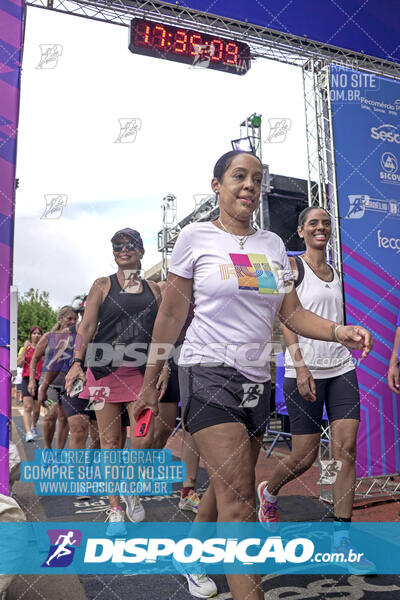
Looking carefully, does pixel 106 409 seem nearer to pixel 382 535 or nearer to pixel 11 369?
pixel 11 369

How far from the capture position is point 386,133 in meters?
5.09

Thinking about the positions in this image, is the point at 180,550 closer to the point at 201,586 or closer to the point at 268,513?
the point at 201,586

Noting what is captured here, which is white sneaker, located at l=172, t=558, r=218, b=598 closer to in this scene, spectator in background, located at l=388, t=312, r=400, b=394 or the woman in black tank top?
the woman in black tank top

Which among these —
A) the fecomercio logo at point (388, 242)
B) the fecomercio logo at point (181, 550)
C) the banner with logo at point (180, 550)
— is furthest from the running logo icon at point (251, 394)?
the fecomercio logo at point (388, 242)

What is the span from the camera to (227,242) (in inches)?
83.6

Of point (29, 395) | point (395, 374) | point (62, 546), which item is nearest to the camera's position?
point (62, 546)

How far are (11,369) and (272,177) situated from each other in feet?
24.8

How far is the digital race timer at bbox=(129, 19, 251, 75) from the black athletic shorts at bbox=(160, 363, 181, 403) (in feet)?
11.4

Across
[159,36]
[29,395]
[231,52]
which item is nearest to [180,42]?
[159,36]

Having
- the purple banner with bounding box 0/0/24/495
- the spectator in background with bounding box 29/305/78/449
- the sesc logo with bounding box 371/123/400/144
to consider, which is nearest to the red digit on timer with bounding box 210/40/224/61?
the sesc logo with bounding box 371/123/400/144

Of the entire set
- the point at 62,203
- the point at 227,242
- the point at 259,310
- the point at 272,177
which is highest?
the point at 272,177

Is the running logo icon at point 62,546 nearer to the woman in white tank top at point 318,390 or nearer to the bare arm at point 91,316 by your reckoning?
the bare arm at point 91,316

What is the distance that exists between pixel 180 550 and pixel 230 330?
48.0 inches

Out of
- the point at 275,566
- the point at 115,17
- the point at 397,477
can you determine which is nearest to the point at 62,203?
the point at 115,17
